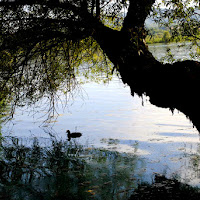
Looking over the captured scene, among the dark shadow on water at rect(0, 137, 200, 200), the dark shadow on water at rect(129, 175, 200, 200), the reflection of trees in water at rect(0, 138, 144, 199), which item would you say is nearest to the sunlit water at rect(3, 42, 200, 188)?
the dark shadow on water at rect(129, 175, 200, 200)

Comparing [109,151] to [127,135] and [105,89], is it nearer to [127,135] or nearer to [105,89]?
[127,135]

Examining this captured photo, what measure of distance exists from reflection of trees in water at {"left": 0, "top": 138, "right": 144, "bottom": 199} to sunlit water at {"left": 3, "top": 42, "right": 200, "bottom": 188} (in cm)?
84

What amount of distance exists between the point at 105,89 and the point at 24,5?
82.5 feet

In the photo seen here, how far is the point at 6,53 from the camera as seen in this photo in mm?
8617

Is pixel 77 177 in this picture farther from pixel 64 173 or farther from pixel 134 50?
pixel 134 50

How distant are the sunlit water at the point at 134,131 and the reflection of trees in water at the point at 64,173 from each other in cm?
84

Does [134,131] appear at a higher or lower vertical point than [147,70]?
lower

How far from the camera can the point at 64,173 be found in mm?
9766

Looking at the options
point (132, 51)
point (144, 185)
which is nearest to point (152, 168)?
point (144, 185)

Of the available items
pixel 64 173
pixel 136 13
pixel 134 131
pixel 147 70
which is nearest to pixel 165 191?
pixel 64 173

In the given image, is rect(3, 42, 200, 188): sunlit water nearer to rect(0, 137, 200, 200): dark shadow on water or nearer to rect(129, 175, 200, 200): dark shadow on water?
rect(129, 175, 200, 200): dark shadow on water

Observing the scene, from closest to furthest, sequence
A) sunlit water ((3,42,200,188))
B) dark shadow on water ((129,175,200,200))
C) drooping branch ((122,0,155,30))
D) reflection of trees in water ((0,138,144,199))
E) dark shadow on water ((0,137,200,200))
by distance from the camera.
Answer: drooping branch ((122,0,155,30)) → dark shadow on water ((129,175,200,200)) → dark shadow on water ((0,137,200,200)) → reflection of trees in water ((0,138,144,199)) → sunlit water ((3,42,200,188))

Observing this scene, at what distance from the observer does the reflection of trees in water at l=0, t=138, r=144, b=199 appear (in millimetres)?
8336

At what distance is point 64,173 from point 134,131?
7.38m
